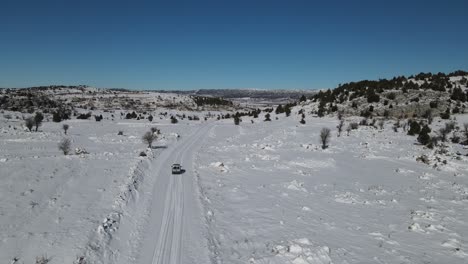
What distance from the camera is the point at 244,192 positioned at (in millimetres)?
23266

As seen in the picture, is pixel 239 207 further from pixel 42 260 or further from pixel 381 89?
pixel 381 89

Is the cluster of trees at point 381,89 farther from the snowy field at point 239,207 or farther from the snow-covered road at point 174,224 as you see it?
the snow-covered road at point 174,224

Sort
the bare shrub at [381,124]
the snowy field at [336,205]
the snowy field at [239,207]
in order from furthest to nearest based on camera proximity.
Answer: the bare shrub at [381,124], the snowy field at [336,205], the snowy field at [239,207]

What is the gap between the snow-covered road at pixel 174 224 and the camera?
13.9 meters

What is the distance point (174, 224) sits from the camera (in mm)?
17062

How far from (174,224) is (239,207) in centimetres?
462

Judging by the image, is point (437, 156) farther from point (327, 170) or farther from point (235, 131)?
point (235, 131)

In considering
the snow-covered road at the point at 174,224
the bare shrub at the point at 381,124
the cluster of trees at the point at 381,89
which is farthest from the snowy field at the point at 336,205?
the cluster of trees at the point at 381,89

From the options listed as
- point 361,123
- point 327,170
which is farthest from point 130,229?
point 361,123

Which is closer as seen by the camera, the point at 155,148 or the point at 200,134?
the point at 155,148

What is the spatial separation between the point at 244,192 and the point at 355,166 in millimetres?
12521

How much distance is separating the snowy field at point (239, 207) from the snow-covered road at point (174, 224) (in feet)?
0.23

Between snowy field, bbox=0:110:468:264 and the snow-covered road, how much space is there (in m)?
0.07

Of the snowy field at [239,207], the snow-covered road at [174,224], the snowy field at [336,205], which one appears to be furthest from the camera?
the snowy field at [336,205]
